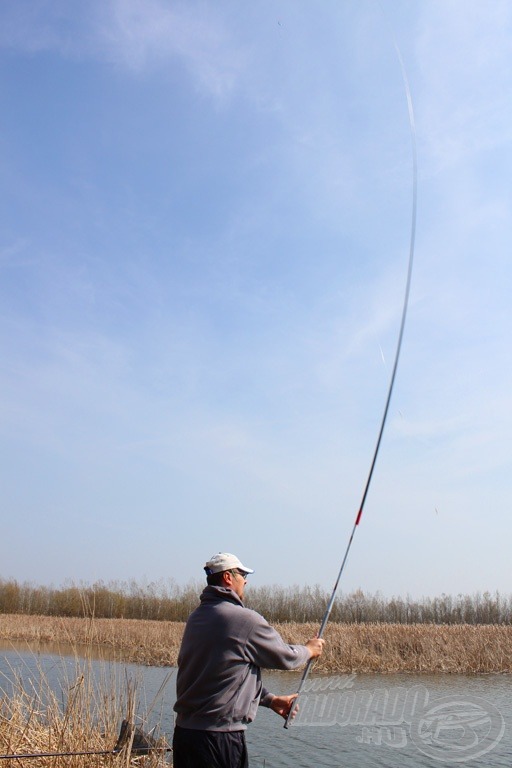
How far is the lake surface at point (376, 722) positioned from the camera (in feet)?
36.6

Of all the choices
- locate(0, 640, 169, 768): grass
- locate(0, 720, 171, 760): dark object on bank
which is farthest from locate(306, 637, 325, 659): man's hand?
locate(0, 640, 169, 768): grass

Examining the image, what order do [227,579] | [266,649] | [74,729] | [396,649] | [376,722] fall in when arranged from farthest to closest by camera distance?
[396,649], [376,722], [74,729], [227,579], [266,649]

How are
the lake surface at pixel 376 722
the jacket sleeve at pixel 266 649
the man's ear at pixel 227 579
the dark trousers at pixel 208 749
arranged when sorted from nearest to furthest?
the dark trousers at pixel 208 749 → the jacket sleeve at pixel 266 649 → the man's ear at pixel 227 579 → the lake surface at pixel 376 722

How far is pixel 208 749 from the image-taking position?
305 cm

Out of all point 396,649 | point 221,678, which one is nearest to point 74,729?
point 221,678

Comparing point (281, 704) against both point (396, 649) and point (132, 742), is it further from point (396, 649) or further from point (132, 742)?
point (396, 649)

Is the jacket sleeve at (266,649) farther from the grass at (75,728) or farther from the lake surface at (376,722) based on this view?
the lake surface at (376,722)

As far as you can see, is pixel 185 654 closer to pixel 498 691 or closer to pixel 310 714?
pixel 310 714

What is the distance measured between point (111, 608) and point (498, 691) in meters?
33.0

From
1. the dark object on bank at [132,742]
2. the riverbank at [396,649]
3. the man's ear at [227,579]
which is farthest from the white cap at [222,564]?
the riverbank at [396,649]

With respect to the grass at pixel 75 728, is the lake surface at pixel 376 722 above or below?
below

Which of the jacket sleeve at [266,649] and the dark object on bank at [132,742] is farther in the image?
the dark object on bank at [132,742]

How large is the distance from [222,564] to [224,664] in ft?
1.52

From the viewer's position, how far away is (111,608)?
4641 cm
